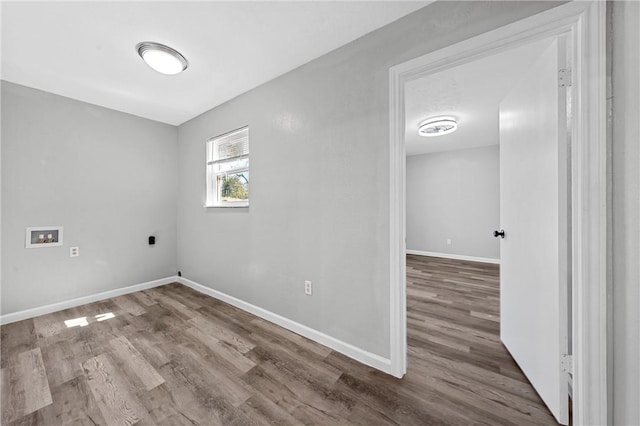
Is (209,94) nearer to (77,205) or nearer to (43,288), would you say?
(77,205)

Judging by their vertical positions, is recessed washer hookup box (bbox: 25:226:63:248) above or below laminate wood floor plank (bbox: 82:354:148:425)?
above

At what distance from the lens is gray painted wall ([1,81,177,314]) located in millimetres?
2463

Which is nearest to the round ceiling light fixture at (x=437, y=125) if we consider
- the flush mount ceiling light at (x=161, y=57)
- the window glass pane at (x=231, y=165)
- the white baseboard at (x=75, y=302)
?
the window glass pane at (x=231, y=165)

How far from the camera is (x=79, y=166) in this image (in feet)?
9.33

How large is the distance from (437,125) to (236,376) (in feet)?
13.0

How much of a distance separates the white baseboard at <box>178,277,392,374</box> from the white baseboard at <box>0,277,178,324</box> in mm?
1059

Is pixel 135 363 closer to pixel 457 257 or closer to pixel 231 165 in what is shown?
pixel 231 165

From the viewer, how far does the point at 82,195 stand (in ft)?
9.43

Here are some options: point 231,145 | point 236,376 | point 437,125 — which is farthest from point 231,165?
point 437,125

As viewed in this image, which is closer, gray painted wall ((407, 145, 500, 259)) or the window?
the window

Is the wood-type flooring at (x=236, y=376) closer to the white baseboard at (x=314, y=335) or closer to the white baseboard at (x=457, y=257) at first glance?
the white baseboard at (x=314, y=335)

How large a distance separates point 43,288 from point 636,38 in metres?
4.84

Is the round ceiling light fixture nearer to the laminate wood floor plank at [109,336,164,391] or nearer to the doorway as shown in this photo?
the doorway

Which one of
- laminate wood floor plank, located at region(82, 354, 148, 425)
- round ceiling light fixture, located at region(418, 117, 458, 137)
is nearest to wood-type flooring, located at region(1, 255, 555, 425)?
laminate wood floor plank, located at region(82, 354, 148, 425)
